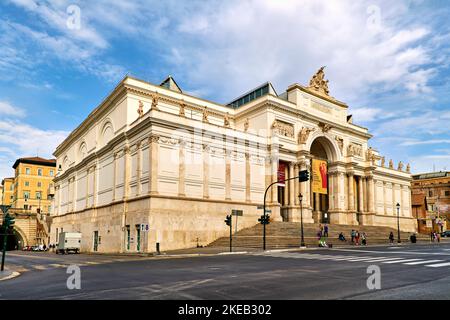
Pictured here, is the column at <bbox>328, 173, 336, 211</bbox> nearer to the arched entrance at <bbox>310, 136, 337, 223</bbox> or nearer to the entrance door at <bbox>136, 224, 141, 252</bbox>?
the arched entrance at <bbox>310, 136, 337, 223</bbox>

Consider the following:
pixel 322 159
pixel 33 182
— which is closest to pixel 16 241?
pixel 33 182

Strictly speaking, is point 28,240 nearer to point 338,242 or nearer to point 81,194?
point 81,194

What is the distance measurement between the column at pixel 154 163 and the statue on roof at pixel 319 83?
29940 mm

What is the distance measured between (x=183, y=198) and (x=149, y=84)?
16109 mm

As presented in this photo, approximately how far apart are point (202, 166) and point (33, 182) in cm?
8360

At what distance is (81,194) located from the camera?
5941 cm

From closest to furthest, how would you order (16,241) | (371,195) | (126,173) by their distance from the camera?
1. (126,173)
2. (371,195)
3. (16,241)

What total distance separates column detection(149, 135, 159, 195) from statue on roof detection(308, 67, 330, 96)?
2994cm

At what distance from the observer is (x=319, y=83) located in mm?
60219

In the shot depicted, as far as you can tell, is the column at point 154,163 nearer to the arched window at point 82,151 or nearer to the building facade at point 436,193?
the arched window at point 82,151

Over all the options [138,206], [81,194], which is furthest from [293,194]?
[81,194]

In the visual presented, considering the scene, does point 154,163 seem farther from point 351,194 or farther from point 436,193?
point 436,193

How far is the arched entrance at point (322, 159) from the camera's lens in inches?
2331

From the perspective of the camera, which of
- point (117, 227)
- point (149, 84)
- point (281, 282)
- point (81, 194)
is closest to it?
point (281, 282)
